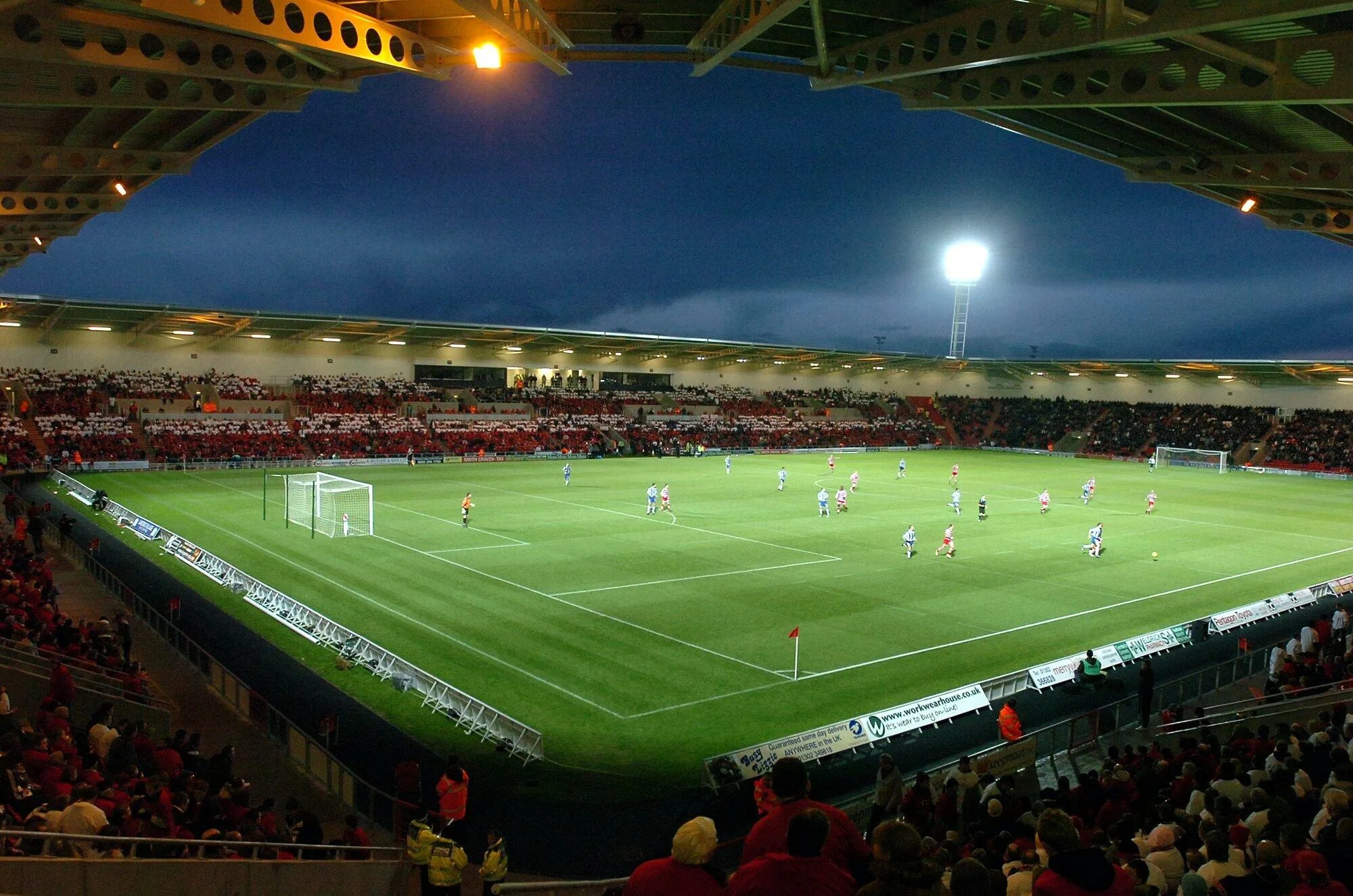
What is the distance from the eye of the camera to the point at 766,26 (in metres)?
9.55

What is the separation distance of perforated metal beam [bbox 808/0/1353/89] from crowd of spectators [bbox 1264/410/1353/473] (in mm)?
71722

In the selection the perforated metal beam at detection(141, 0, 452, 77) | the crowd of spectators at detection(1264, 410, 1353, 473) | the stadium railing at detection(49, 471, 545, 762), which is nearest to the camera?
the perforated metal beam at detection(141, 0, 452, 77)

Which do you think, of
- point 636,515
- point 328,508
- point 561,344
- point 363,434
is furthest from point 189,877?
point 561,344

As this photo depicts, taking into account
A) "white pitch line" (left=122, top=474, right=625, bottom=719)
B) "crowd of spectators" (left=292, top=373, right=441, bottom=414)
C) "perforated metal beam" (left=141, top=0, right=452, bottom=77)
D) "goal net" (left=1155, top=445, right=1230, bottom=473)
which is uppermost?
"perforated metal beam" (left=141, top=0, right=452, bottom=77)

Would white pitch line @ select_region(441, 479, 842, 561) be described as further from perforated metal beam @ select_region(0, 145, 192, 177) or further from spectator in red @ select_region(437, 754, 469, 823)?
perforated metal beam @ select_region(0, 145, 192, 177)

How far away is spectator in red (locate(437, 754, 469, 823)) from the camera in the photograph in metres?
10.8

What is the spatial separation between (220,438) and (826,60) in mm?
53075

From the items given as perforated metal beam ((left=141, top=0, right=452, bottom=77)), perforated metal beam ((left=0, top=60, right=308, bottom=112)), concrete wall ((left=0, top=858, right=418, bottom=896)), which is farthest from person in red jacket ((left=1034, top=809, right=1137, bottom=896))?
perforated metal beam ((left=0, top=60, right=308, bottom=112))

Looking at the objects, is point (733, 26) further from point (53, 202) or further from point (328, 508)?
point (328, 508)

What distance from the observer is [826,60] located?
38.1 ft

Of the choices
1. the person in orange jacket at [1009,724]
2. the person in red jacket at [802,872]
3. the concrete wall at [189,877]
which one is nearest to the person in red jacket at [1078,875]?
the person in red jacket at [802,872]

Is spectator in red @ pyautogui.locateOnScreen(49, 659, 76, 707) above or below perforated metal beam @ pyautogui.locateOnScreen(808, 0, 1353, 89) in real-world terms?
below

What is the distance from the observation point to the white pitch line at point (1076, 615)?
63.6ft

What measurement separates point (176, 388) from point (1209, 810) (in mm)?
64390
